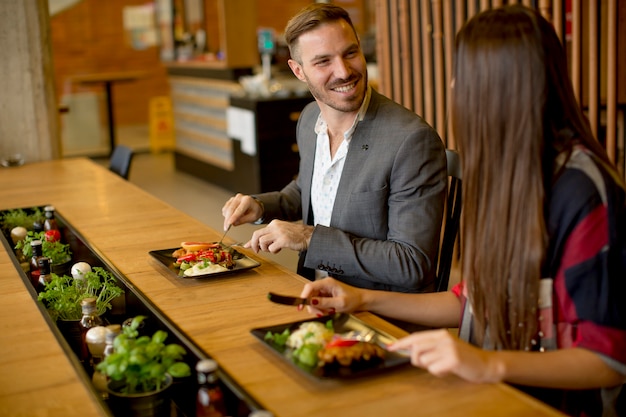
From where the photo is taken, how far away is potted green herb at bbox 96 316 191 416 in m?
1.43

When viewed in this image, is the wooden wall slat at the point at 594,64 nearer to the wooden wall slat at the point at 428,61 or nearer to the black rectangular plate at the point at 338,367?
the wooden wall slat at the point at 428,61

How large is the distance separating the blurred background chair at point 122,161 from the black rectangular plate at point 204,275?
80.4 inches

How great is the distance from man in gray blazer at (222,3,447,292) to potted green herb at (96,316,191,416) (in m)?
0.73

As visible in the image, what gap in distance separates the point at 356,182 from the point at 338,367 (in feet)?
3.18

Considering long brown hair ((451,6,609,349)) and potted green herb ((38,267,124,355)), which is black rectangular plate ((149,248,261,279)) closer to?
potted green herb ((38,267,124,355))

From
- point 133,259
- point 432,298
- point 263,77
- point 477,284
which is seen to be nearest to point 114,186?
point 133,259

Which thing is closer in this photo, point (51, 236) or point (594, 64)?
point (51, 236)

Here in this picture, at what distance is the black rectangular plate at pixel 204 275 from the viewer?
6.97ft

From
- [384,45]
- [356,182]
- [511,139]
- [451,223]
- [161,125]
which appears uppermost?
[384,45]

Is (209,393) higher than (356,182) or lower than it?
lower

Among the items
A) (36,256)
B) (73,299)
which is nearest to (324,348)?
(73,299)

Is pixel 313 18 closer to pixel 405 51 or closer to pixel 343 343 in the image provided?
pixel 343 343

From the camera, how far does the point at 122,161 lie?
4.39 metres

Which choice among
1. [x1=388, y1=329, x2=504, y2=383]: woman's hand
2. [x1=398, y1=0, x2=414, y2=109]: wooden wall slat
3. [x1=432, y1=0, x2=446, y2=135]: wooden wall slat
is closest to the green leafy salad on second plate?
[x1=388, y1=329, x2=504, y2=383]: woman's hand
